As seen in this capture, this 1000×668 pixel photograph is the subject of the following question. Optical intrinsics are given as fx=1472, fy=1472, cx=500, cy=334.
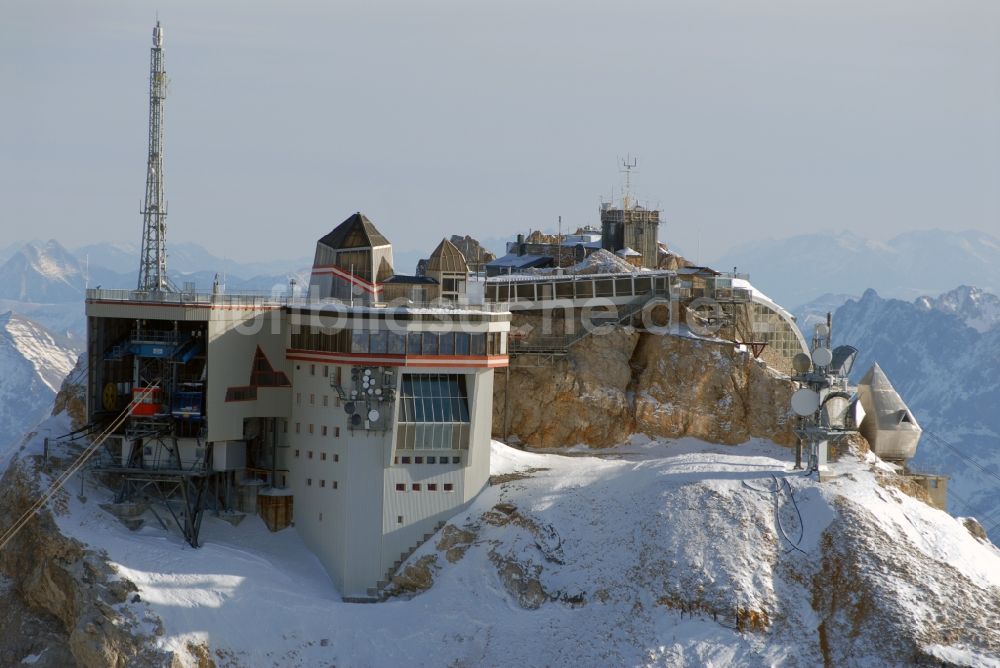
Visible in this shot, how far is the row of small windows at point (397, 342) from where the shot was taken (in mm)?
88125

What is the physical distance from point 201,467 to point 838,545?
38.2m

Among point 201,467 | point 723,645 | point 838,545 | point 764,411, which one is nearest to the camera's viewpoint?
point 723,645

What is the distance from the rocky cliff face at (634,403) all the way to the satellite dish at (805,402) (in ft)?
31.0

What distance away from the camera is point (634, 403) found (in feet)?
334

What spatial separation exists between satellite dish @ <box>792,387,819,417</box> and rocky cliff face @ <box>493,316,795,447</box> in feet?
31.0

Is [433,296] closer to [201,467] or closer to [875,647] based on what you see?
[201,467]

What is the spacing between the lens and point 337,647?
82.6 meters

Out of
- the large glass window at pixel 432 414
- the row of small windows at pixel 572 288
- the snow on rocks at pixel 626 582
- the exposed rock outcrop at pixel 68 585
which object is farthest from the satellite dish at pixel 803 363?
→ the exposed rock outcrop at pixel 68 585

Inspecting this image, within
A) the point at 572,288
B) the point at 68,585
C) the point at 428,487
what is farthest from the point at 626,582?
the point at 68,585

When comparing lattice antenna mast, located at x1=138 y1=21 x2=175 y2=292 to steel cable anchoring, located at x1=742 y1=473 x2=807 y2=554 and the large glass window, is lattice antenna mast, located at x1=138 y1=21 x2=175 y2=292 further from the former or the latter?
steel cable anchoring, located at x1=742 y1=473 x2=807 y2=554

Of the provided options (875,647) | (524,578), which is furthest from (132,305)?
(875,647)

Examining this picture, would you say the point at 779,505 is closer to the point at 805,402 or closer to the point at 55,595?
the point at 805,402

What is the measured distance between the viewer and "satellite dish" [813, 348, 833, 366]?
9075 centimetres

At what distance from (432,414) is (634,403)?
18830 mm
